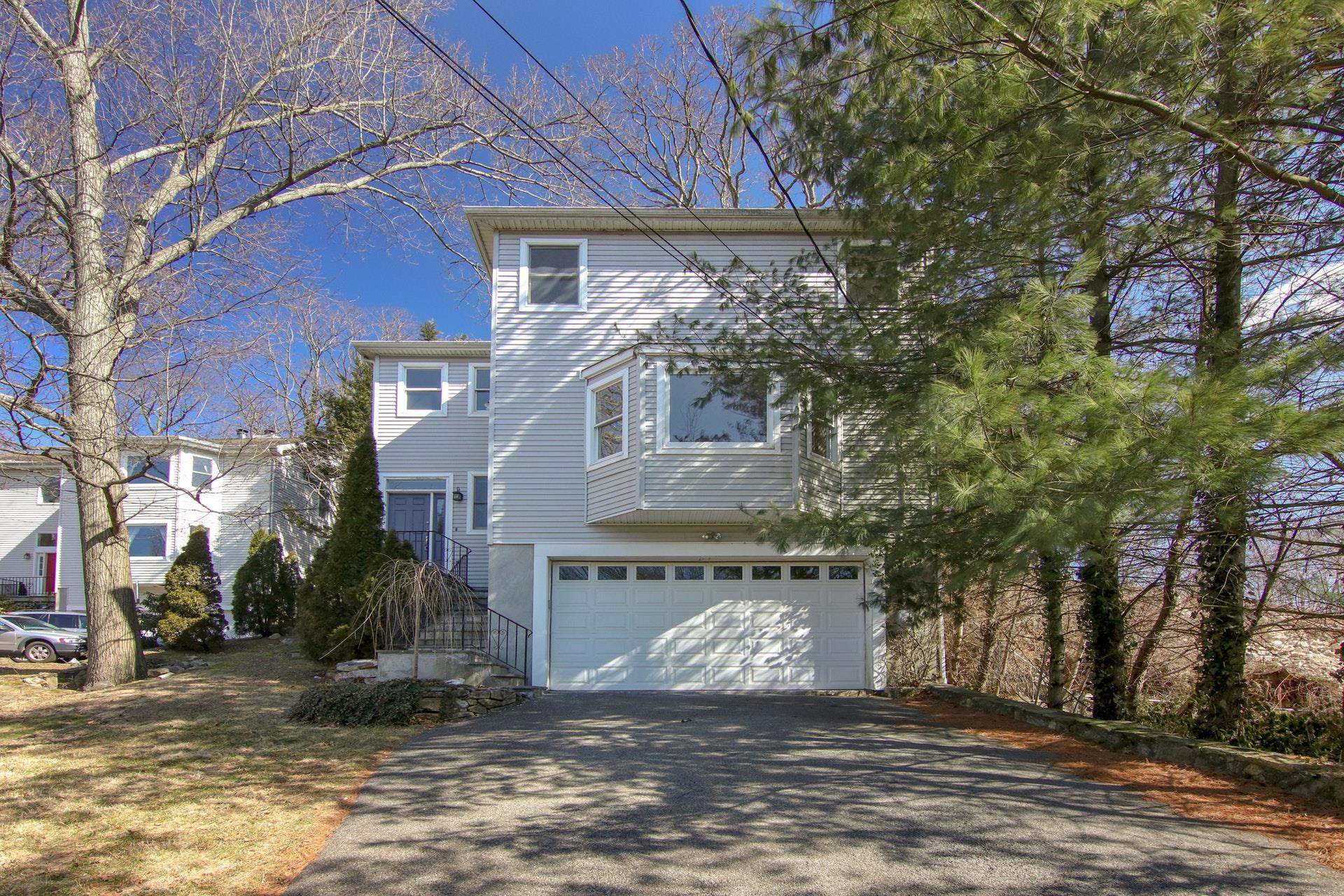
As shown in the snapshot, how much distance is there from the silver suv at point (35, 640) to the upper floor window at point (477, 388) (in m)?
8.83

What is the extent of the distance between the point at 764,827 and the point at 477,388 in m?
14.2

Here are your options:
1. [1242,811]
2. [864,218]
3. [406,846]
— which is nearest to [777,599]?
[864,218]

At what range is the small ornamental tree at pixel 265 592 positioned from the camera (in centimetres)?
1939

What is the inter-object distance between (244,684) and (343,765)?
523 cm

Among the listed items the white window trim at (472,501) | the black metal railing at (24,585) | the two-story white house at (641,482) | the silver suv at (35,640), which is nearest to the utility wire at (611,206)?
the two-story white house at (641,482)

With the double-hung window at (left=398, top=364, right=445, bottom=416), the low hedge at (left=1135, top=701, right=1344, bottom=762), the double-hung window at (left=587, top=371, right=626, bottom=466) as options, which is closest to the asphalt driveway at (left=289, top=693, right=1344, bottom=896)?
the low hedge at (left=1135, top=701, right=1344, bottom=762)

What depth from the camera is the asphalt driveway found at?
5094 millimetres

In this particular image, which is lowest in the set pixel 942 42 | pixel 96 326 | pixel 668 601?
pixel 668 601

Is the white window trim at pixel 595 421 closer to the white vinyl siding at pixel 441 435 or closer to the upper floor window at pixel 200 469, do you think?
the white vinyl siding at pixel 441 435

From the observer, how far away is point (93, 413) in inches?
445

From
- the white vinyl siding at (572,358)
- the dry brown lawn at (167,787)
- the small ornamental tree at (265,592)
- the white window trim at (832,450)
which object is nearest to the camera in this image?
the dry brown lawn at (167,787)

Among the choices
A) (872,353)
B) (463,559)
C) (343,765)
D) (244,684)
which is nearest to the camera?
(343,765)

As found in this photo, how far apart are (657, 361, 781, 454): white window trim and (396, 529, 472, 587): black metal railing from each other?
5431 millimetres

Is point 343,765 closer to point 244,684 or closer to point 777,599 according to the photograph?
point 244,684
